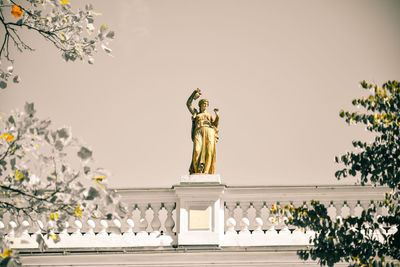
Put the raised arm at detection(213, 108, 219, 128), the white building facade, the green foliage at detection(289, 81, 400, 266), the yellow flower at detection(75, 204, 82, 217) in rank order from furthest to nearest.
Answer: the raised arm at detection(213, 108, 219, 128) → the white building facade → the green foliage at detection(289, 81, 400, 266) → the yellow flower at detection(75, 204, 82, 217)

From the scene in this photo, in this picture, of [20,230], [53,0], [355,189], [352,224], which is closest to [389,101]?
[352,224]

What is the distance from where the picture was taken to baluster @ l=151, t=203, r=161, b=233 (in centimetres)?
1240

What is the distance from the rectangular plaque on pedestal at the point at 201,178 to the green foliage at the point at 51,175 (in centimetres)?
552

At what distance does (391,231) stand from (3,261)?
840 cm

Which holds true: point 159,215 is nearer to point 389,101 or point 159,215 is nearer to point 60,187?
point 389,101

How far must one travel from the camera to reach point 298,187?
1251 centimetres

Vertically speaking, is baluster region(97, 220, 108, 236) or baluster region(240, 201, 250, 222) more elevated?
baluster region(240, 201, 250, 222)

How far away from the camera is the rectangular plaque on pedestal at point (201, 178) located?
40.5ft

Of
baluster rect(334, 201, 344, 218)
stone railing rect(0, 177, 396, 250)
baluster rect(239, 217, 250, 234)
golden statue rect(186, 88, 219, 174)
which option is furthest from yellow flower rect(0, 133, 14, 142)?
baluster rect(334, 201, 344, 218)

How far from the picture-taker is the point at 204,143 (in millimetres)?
12688

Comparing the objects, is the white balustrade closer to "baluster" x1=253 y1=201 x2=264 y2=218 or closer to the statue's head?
"baluster" x1=253 y1=201 x2=264 y2=218

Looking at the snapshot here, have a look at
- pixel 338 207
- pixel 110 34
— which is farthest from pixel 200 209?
pixel 110 34

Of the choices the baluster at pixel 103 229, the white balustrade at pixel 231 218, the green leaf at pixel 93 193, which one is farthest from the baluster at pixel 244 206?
the green leaf at pixel 93 193

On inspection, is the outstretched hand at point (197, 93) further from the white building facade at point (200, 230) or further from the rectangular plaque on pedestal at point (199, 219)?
the rectangular plaque on pedestal at point (199, 219)
